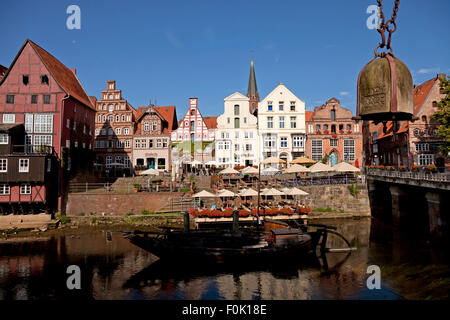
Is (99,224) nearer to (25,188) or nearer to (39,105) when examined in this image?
(25,188)

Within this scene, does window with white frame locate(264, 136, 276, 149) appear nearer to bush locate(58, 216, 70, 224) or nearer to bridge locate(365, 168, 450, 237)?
bridge locate(365, 168, 450, 237)

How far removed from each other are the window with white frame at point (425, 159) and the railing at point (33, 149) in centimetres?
4691

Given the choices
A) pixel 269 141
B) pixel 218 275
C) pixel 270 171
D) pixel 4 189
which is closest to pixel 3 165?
pixel 4 189

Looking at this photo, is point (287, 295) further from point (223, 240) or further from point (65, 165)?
point (65, 165)

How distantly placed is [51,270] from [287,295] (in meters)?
14.3

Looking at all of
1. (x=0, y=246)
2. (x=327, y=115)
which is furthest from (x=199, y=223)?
(x=327, y=115)

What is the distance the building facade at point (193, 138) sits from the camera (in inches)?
1951

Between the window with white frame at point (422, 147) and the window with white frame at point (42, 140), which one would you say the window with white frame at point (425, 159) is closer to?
Result: the window with white frame at point (422, 147)

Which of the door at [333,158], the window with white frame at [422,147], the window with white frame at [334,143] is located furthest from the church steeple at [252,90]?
the window with white frame at [422,147]

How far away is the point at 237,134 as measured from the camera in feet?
162

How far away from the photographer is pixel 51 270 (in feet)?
58.2

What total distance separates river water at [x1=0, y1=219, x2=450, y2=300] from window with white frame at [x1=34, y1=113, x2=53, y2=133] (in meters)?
16.6

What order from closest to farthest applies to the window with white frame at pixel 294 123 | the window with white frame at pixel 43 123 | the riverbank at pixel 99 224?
the riverbank at pixel 99 224 < the window with white frame at pixel 43 123 < the window with white frame at pixel 294 123

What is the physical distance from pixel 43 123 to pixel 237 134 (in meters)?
28.2
